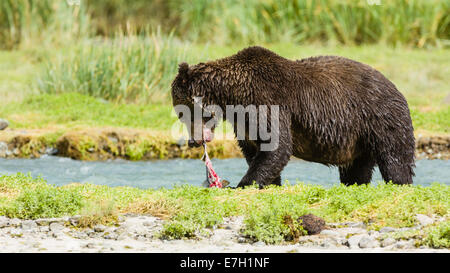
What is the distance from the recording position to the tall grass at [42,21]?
19469mm

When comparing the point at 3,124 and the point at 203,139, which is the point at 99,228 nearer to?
the point at 203,139

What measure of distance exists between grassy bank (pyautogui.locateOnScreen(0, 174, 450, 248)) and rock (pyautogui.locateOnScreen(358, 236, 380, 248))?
34 centimetres

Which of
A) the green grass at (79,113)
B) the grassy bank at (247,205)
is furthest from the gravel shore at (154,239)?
the green grass at (79,113)

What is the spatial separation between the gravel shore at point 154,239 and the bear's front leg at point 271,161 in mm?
1093

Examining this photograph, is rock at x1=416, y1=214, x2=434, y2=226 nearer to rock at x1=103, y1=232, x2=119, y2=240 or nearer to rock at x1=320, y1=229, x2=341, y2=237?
rock at x1=320, y1=229, x2=341, y2=237

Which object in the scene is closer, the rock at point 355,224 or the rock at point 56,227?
the rock at point 355,224

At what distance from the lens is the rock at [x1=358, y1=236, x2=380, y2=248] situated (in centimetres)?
623

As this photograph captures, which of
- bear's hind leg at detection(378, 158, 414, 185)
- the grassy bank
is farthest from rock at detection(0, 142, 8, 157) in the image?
bear's hind leg at detection(378, 158, 414, 185)

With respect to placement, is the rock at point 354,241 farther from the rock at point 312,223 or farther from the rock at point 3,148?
the rock at point 3,148

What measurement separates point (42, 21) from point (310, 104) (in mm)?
13115

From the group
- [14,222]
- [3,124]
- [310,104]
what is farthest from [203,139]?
[3,124]

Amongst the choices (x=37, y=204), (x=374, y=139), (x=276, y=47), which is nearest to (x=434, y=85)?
(x=276, y=47)

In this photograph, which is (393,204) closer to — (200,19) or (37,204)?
(37,204)

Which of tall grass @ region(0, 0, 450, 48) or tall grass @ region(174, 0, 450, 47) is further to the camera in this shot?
tall grass @ region(174, 0, 450, 47)
